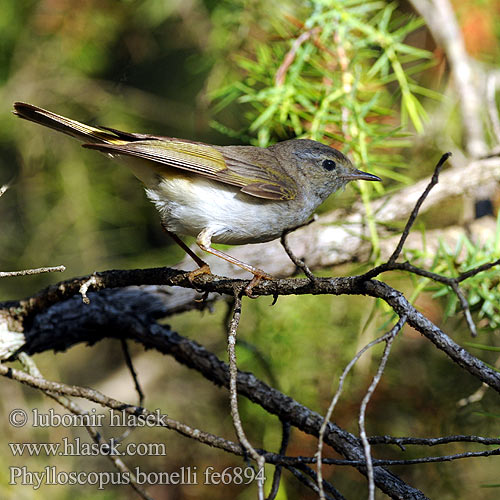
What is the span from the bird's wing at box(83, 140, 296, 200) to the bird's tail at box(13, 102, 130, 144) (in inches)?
2.3

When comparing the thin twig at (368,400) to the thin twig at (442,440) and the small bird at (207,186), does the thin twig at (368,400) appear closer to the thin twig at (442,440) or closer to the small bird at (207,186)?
the thin twig at (442,440)

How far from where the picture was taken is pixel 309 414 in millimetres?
1825

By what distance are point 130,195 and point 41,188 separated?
522 millimetres

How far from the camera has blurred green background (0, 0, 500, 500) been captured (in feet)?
8.75

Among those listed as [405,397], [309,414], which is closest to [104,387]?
[405,397]

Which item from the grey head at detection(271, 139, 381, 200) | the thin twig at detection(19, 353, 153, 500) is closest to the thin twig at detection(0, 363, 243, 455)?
the thin twig at detection(19, 353, 153, 500)

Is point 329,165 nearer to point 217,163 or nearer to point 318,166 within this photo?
point 318,166

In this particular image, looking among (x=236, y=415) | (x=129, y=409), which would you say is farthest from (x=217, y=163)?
(x=236, y=415)

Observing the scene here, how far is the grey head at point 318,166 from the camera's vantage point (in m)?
2.41

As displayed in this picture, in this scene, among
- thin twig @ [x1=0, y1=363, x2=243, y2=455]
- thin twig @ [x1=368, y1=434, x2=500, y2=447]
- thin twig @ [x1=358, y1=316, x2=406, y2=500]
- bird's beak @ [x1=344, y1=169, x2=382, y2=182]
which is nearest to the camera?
thin twig @ [x1=358, y1=316, x2=406, y2=500]

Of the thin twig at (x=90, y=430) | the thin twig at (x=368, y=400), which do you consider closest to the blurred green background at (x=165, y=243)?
the thin twig at (x=90, y=430)

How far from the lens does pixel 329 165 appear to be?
2430 millimetres

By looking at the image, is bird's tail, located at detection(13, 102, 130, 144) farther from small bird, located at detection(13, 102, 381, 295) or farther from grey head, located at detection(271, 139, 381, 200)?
grey head, located at detection(271, 139, 381, 200)

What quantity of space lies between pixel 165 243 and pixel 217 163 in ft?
5.36
